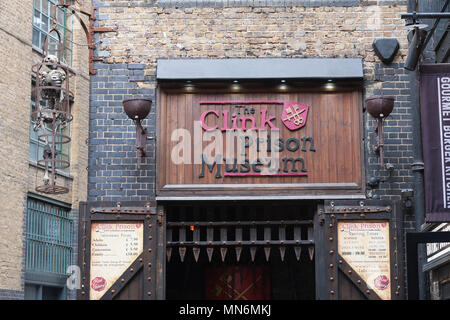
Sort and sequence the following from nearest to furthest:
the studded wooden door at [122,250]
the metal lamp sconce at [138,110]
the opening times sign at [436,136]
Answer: the opening times sign at [436,136] → the metal lamp sconce at [138,110] → the studded wooden door at [122,250]

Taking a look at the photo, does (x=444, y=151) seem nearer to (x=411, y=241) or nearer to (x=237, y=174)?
(x=411, y=241)

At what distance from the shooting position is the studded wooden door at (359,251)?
503 inches

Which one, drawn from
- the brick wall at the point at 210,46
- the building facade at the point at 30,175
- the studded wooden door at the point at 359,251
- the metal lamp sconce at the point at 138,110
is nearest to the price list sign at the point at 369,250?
the studded wooden door at the point at 359,251

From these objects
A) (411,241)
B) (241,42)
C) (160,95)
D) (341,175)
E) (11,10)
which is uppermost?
(11,10)

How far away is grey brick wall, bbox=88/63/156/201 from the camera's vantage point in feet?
43.9

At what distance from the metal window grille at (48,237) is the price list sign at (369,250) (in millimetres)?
10986

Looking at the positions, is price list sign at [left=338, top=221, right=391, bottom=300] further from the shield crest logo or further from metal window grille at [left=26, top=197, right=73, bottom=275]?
Answer: metal window grille at [left=26, top=197, right=73, bottom=275]

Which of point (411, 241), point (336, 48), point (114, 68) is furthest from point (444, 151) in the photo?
point (114, 68)

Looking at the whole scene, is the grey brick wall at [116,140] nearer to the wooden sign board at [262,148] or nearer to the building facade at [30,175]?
the wooden sign board at [262,148]

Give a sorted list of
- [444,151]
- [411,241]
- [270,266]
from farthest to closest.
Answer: [270,266] → [444,151] → [411,241]

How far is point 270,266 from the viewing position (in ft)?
58.4

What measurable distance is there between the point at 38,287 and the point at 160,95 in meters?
10.4

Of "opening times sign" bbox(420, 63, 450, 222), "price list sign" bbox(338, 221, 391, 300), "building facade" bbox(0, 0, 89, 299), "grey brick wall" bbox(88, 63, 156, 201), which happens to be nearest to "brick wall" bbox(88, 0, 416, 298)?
"grey brick wall" bbox(88, 63, 156, 201)

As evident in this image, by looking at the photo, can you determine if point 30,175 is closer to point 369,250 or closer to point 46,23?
point 46,23
